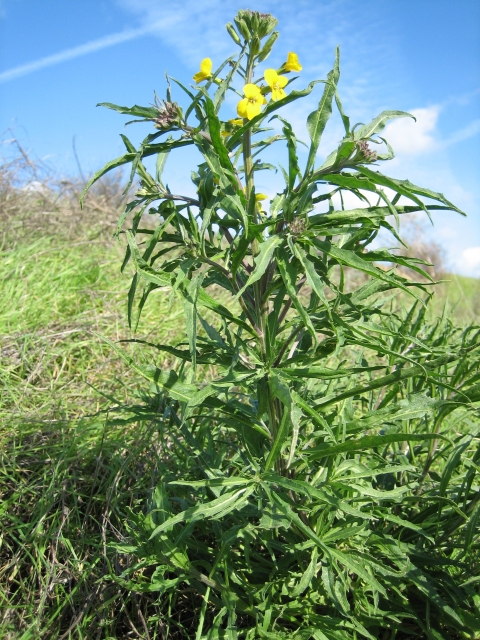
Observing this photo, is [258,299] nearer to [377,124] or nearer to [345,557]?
[377,124]

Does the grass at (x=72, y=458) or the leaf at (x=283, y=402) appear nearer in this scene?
the leaf at (x=283, y=402)

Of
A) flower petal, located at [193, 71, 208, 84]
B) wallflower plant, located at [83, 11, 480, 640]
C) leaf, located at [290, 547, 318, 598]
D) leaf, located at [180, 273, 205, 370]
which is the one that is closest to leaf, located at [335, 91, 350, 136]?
wallflower plant, located at [83, 11, 480, 640]

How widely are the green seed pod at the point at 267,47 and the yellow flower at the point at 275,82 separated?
0.09m

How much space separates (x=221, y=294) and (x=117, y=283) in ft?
2.41

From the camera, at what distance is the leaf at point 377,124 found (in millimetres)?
1208

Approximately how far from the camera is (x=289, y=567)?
1.57 metres

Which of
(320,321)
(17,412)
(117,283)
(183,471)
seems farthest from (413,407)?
(117,283)

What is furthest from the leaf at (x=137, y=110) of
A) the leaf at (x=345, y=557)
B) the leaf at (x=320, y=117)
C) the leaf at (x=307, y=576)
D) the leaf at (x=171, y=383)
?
the leaf at (x=307, y=576)

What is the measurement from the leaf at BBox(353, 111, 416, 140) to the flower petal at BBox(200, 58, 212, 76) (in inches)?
12.8

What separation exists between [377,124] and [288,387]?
552 mm

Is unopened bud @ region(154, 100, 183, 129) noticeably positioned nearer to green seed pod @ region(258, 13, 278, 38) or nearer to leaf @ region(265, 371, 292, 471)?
green seed pod @ region(258, 13, 278, 38)

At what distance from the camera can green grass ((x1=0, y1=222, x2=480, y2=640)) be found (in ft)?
5.89

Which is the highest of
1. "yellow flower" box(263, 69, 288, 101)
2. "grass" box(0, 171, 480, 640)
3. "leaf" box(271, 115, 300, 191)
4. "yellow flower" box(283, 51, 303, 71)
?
"yellow flower" box(283, 51, 303, 71)

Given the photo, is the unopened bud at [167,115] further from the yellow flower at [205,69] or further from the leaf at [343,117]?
the leaf at [343,117]
